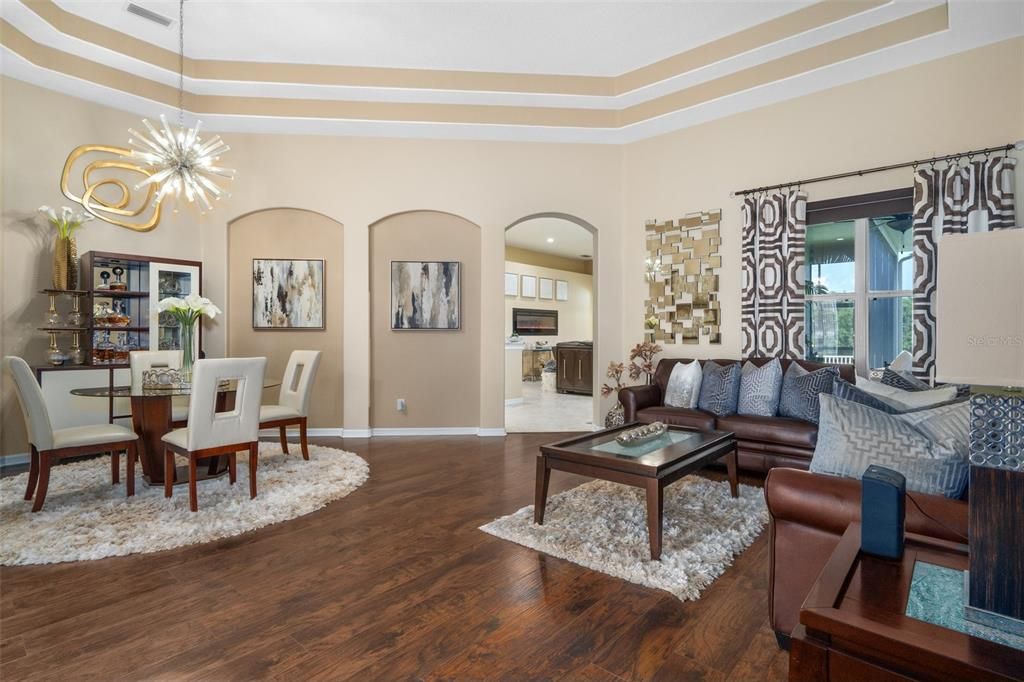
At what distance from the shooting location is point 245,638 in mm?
1904

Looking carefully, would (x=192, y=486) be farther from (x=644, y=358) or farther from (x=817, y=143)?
(x=817, y=143)

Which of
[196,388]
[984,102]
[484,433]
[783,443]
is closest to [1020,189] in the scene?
[984,102]

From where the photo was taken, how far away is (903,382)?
246 cm

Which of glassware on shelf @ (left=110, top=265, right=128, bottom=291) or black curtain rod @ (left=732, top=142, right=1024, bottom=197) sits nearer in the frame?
black curtain rod @ (left=732, top=142, right=1024, bottom=197)

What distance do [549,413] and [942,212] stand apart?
4.89 metres

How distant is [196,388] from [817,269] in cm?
515

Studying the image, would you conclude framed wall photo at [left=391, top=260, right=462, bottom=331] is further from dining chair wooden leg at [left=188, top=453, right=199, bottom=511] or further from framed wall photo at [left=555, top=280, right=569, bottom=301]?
framed wall photo at [left=555, top=280, right=569, bottom=301]

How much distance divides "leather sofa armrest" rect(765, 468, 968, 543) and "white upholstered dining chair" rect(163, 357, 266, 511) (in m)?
3.07

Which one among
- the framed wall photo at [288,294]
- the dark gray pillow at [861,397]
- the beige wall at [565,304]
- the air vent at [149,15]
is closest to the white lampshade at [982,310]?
the dark gray pillow at [861,397]

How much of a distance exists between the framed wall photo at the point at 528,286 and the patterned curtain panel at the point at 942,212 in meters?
7.87

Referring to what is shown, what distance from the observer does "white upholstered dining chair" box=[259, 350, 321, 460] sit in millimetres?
4137

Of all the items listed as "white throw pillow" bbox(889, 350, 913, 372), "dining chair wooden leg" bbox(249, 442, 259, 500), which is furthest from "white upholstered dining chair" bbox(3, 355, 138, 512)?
"white throw pillow" bbox(889, 350, 913, 372)

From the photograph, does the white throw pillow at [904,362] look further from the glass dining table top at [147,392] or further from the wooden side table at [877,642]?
the glass dining table top at [147,392]

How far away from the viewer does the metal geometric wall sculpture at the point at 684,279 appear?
5.14 meters
